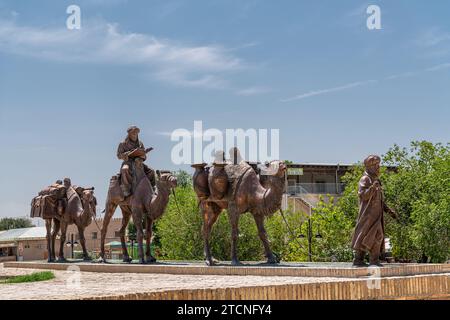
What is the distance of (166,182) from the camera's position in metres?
17.3

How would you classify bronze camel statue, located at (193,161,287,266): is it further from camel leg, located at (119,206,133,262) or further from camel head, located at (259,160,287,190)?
camel leg, located at (119,206,133,262)

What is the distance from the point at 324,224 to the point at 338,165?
21.9 meters

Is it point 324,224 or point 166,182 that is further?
point 324,224

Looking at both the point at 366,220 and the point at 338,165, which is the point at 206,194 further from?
the point at 338,165

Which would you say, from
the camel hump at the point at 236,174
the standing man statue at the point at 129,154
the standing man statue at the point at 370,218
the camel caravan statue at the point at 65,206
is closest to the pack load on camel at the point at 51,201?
the camel caravan statue at the point at 65,206

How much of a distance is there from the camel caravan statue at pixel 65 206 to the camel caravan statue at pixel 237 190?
16.4 ft

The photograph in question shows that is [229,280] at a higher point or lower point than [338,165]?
lower

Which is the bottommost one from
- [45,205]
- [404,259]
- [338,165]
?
[404,259]

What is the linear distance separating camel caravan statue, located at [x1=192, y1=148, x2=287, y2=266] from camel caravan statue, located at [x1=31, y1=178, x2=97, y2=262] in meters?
4.99

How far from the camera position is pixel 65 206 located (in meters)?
21.1

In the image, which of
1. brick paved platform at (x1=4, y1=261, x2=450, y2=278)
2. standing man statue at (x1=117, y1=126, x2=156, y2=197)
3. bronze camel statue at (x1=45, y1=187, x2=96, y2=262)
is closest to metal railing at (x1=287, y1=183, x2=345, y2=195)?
bronze camel statue at (x1=45, y1=187, x2=96, y2=262)
